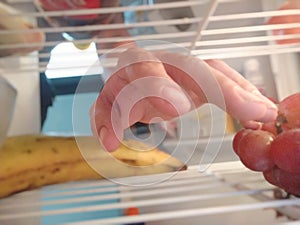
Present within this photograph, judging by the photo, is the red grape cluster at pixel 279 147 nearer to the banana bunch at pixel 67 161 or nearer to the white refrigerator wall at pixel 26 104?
the banana bunch at pixel 67 161

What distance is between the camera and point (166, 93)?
1.13ft

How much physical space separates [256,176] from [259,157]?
0.19 metres

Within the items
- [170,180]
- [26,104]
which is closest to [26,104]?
[26,104]

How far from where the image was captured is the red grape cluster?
1.28ft

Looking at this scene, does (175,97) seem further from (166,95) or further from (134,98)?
(134,98)

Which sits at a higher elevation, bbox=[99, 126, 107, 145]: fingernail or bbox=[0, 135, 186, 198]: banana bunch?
bbox=[99, 126, 107, 145]: fingernail

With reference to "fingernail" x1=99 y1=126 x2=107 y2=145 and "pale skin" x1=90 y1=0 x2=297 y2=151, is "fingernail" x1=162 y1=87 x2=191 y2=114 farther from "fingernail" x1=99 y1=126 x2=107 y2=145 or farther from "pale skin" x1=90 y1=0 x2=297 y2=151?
"fingernail" x1=99 y1=126 x2=107 y2=145

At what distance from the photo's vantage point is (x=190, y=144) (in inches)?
24.9

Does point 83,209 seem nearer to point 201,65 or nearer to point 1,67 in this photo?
point 201,65

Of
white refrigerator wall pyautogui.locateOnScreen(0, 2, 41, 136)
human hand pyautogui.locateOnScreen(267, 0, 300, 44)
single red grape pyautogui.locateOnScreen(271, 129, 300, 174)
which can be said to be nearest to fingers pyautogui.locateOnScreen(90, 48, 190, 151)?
single red grape pyautogui.locateOnScreen(271, 129, 300, 174)

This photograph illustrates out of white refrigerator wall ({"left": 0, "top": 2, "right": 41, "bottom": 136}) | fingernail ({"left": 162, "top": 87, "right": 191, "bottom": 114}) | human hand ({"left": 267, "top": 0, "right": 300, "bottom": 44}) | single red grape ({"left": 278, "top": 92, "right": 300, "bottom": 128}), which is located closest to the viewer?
fingernail ({"left": 162, "top": 87, "right": 191, "bottom": 114})

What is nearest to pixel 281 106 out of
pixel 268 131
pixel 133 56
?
pixel 268 131

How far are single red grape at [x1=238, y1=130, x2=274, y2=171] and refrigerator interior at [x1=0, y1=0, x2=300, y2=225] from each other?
0.12ft

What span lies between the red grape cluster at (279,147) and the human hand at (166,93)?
20mm
